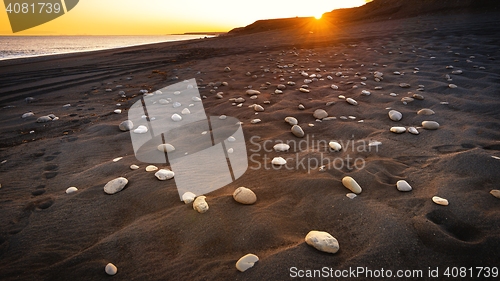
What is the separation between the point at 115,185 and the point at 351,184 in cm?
157

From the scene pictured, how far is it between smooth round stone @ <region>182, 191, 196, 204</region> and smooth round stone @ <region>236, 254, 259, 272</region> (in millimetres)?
534

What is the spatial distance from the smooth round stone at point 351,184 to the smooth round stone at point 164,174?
3.97 feet

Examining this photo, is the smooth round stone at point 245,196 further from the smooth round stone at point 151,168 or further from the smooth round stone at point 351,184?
the smooth round stone at point 151,168

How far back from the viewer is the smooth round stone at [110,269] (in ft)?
3.53

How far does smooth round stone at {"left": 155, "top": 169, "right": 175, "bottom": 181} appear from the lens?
1.70 metres

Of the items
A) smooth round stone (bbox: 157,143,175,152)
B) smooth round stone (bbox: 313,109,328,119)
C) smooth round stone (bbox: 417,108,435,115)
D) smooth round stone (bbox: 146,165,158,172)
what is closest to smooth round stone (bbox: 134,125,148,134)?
smooth round stone (bbox: 157,143,175,152)

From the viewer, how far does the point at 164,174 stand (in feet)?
5.63

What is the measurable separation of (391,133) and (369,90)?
1400 mm

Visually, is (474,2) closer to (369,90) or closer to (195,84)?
(369,90)

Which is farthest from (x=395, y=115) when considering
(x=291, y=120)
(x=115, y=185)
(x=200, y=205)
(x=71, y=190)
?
(x=71, y=190)

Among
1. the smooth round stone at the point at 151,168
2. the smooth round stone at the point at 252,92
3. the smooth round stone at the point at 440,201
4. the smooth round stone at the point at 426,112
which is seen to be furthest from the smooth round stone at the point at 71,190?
the smooth round stone at the point at 426,112

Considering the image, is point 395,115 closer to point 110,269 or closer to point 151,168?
point 151,168

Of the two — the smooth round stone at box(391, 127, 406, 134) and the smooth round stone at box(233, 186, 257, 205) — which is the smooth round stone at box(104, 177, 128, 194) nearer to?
the smooth round stone at box(233, 186, 257, 205)

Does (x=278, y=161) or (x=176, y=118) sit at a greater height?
(x=176, y=118)
